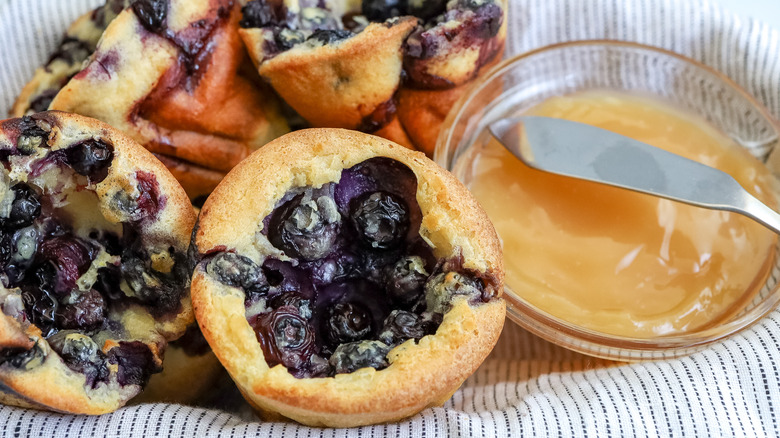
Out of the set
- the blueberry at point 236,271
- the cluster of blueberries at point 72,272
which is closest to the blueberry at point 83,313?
the cluster of blueberries at point 72,272

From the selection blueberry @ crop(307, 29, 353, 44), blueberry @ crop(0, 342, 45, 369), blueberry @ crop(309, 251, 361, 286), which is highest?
blueberry @ crop(307, 29, 353, 44)

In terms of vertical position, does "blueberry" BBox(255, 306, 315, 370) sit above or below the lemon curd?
above

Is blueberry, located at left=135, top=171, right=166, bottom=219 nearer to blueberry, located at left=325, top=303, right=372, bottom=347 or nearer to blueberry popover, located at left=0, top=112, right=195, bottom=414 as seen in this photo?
blueberry popover, located at left=0, top=112, right=195, bottom=414

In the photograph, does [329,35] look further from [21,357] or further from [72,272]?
[21,357]

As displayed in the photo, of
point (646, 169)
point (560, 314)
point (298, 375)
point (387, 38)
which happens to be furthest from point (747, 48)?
point (298, 375)

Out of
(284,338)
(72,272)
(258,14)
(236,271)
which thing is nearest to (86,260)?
(72,272)

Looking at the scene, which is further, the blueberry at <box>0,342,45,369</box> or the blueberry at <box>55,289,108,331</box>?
the blueberry at <box>55,289,108,331</box>

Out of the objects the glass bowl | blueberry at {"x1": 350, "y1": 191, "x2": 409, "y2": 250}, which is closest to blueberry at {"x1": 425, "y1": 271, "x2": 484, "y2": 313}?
blueberry at {"x1": 350, "y1": 191, "x2": 409, "y2": 250}

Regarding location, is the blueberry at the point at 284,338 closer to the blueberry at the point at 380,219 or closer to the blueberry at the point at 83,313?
the blueberry at the point at 380,219
